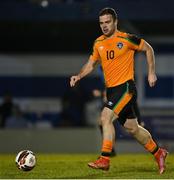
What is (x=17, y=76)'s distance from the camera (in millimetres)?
22438

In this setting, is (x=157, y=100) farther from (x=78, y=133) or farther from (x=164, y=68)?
(x=78, y=133)

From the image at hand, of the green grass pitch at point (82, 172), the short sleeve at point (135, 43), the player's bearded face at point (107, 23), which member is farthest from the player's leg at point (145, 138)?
the player's bearded face at point (107, 23)

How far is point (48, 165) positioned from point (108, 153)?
93.6 inches

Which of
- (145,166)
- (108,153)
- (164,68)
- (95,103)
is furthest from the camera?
(164,68)

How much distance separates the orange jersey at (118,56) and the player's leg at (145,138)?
609mm

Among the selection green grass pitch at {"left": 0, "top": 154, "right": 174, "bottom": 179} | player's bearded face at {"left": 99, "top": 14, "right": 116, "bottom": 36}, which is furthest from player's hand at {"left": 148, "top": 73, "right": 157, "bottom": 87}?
green grass pitch at {"left": 0, "top": 154, "right": 174, "bottom": 179}

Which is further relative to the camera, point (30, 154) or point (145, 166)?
point (145, 166)

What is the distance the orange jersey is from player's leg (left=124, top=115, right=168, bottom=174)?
0.61 meters

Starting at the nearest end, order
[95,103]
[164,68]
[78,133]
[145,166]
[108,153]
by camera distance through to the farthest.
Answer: [108,153], [145,166], [78,133], [95,103], [164,68]

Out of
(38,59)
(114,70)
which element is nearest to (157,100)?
(38,59)

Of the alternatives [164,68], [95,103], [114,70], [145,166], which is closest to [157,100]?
[164,68]

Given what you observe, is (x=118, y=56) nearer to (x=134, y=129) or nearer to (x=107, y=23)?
(x=107, y=23)

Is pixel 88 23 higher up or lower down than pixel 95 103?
Result: higher up

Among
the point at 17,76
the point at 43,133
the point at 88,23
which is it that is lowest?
the point at 43,133
